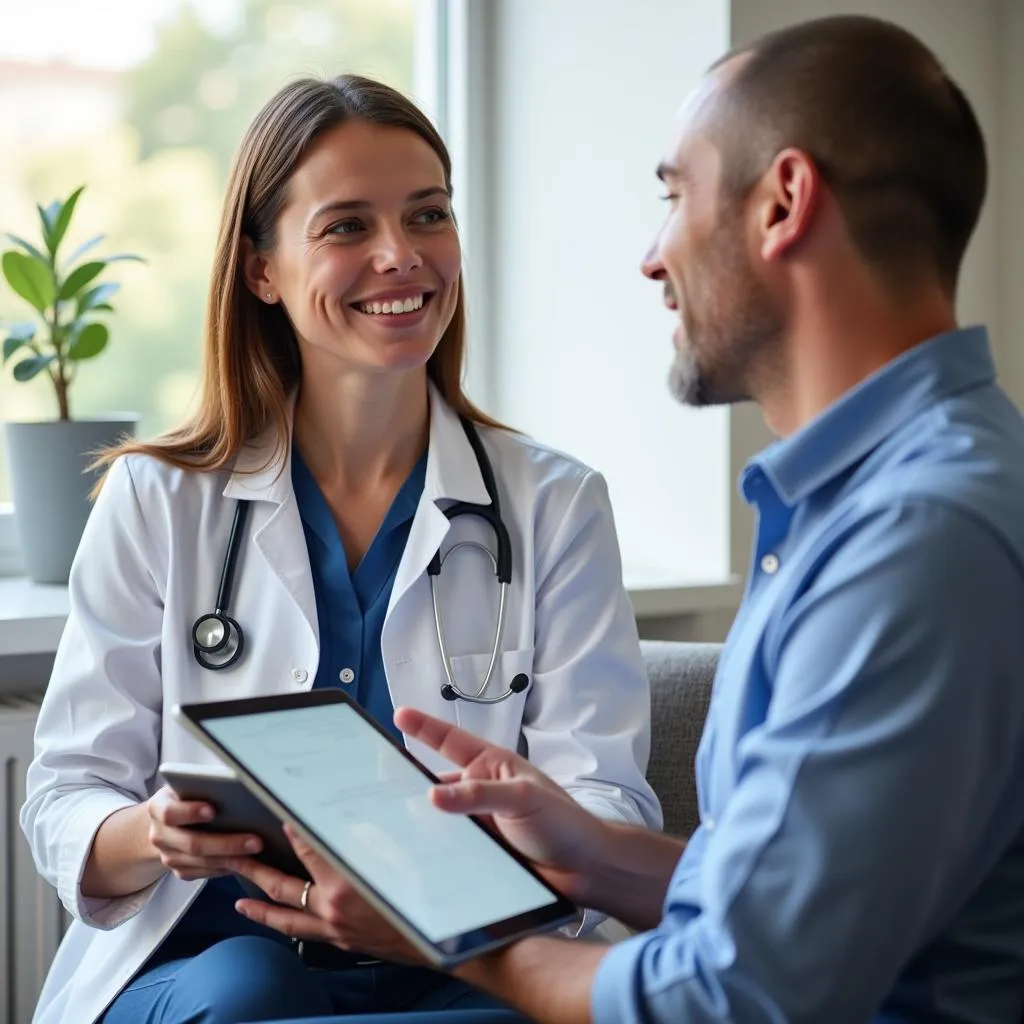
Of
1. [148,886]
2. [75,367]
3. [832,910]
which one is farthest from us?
[75,367]

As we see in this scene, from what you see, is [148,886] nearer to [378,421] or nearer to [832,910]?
[378,421]

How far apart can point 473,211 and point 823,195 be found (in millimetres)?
1759

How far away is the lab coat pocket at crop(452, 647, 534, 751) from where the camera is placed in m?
1.61

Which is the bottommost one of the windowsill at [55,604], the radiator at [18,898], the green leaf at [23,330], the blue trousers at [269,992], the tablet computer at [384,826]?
the radiator at [18,898]

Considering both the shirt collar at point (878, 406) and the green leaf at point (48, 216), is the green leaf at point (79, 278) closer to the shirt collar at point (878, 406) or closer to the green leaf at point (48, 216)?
the green leaf at point (48, 216)

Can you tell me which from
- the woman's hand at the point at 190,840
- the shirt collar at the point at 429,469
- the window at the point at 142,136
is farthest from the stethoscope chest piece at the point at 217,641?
the window at the point at 142,136

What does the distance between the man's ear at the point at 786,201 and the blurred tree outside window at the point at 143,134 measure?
4.87 feet

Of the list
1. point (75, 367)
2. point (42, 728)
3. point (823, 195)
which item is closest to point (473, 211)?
point (75, 367)

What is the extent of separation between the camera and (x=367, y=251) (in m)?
1.68

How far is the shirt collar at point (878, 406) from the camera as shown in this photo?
3.19 ft

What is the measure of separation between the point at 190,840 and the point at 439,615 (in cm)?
47

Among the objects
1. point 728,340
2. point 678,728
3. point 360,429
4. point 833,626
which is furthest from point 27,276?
point 833,626

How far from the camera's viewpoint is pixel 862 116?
992 mm

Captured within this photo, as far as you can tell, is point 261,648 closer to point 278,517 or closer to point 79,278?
point 278,517
